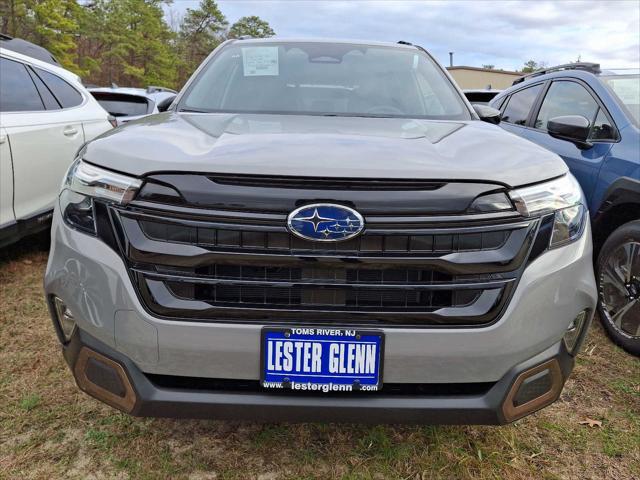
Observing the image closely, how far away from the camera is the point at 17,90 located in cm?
383

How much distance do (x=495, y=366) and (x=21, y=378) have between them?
7.28 ft

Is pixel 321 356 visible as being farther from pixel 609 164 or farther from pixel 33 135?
pixel 33 135

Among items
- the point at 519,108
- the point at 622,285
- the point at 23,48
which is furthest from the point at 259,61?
the point at 519,108

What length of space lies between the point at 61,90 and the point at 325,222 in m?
3.83

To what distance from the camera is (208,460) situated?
203cm

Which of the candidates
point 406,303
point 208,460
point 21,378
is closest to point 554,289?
point 406,303

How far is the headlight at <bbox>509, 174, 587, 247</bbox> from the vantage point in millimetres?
1641

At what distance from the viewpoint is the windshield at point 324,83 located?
263cm

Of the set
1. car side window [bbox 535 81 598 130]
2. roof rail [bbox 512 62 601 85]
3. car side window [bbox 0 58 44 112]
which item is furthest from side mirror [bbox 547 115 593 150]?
car side window [bbox 0 58 44 112]

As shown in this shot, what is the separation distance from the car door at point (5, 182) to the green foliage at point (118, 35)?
114ft

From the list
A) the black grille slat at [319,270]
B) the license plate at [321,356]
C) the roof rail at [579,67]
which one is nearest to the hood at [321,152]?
the black grille slat at [319,270]

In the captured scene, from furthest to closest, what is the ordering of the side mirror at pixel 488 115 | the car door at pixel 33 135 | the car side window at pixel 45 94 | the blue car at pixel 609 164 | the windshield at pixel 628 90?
the car side window at pixel 45 94, the car door at pixel 33 135, the windshield at pixel 628 90, the blue car at pixel 609 164, the side mirror at pixel 488 115

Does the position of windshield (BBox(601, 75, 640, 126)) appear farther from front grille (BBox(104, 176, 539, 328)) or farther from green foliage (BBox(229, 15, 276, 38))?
green foliage (BBox(229, 15, 276, 38))

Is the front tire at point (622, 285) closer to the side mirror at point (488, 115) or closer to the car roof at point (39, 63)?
the side mirror at point (488, 115)
